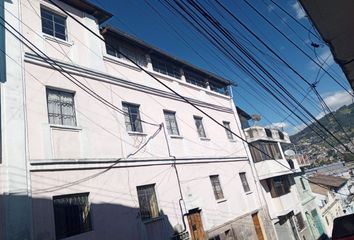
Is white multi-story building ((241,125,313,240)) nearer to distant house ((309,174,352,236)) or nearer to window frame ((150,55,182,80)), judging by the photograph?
distant house ((309,174,352,236))

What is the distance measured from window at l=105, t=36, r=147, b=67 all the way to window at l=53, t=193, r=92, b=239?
21.6ft

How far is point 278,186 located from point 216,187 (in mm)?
8050

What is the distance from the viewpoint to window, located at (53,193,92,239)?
7559 millimetres

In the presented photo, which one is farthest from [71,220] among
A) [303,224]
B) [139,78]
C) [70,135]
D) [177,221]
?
[303,224]

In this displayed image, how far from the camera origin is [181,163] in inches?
493

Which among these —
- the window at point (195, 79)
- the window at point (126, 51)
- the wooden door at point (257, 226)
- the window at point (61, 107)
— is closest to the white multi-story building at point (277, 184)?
the wooden door at point (257, 226)

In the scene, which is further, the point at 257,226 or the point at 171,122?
the point at 257,226

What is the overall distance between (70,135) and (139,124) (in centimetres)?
345

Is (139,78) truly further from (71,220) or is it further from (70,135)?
(71,220)

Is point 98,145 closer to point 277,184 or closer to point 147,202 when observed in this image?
point 147,202

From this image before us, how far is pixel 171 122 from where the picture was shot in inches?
536

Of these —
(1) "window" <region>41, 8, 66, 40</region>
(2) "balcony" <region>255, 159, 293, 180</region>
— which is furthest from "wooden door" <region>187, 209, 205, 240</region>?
(1) "window" <region>41, 8, 66, 40</region>

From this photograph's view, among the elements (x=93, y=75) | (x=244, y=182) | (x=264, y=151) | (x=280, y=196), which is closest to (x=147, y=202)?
(x=93, y=75)

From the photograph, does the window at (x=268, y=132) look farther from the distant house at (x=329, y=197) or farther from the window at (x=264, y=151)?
the distant house at (x=329, y=197)
